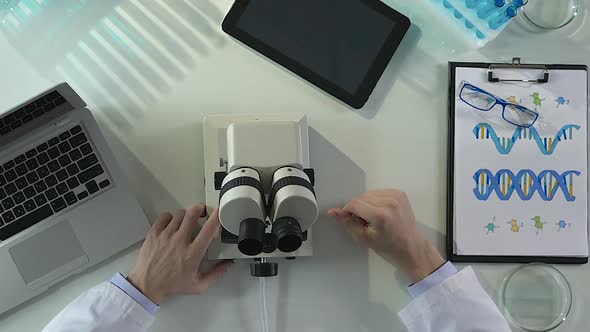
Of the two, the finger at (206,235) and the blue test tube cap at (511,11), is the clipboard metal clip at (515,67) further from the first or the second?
the finger at (206,235)

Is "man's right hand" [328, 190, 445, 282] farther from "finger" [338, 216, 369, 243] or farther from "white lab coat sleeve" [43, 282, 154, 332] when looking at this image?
"white lab coat sleeve" [43, 282, 154, 332]

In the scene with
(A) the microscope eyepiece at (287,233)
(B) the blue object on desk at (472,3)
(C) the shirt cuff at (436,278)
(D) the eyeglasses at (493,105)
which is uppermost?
(B) the blue object on desk at (472,3)

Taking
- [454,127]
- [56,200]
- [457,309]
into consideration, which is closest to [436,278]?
[457,309]

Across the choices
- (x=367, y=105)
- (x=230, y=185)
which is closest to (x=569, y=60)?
(x=367, y=105)

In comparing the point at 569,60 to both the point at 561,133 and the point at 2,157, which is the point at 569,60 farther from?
the point at 2,157

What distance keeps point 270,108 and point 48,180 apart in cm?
40

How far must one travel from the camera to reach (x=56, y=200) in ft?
3.41

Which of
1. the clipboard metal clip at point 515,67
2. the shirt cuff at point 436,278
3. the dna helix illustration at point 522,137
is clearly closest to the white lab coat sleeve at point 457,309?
the shirt cuff at point 436,278

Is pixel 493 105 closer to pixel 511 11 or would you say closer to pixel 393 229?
pixel 511 11

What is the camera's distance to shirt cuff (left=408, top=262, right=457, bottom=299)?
103cm

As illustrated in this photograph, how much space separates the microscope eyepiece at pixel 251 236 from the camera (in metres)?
0.79

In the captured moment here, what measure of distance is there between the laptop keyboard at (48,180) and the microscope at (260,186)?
20cm

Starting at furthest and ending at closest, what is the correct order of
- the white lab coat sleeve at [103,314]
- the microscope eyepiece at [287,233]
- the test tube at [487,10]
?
1. the test tube at [487,10]
2. the white lab coat sleeve at [103,314]
3. the microscope eyepiece at [287,233]

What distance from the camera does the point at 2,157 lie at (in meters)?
1.02
